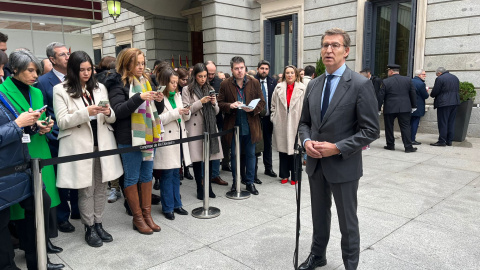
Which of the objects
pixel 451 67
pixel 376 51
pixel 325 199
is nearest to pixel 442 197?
Answer: pixel 325 199

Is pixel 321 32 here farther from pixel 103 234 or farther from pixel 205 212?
pixel 103 234

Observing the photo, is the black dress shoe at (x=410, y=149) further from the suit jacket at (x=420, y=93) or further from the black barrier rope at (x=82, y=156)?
the black barrier rope at (x=82, y=156)

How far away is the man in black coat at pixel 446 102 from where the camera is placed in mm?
8789

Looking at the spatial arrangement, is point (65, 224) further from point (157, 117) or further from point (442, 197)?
point (442, 197)

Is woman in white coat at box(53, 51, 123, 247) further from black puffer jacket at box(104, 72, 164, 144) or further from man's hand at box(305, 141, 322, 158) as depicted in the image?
man's hand at box(305, 141, 322, 158)

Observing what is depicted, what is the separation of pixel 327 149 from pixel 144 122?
2.09m

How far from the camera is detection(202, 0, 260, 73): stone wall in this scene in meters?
13.3

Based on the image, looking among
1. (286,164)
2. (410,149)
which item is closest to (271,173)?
(286,164)

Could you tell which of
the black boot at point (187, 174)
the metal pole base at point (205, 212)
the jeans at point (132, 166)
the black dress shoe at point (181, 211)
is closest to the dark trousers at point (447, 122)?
the black boot at point (187, 174)

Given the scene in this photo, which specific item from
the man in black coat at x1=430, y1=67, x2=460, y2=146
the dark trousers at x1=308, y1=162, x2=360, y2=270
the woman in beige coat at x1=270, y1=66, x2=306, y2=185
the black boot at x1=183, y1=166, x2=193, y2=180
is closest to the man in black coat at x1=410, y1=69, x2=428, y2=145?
the man in black coat at x1=430, y1=67, x2=460, y2=146

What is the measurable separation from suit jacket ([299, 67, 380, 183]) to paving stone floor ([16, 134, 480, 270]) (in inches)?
41.5

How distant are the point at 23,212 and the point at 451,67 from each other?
1072 centimetres

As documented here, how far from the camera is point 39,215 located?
284 centimetres

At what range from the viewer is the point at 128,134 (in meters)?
3.82
